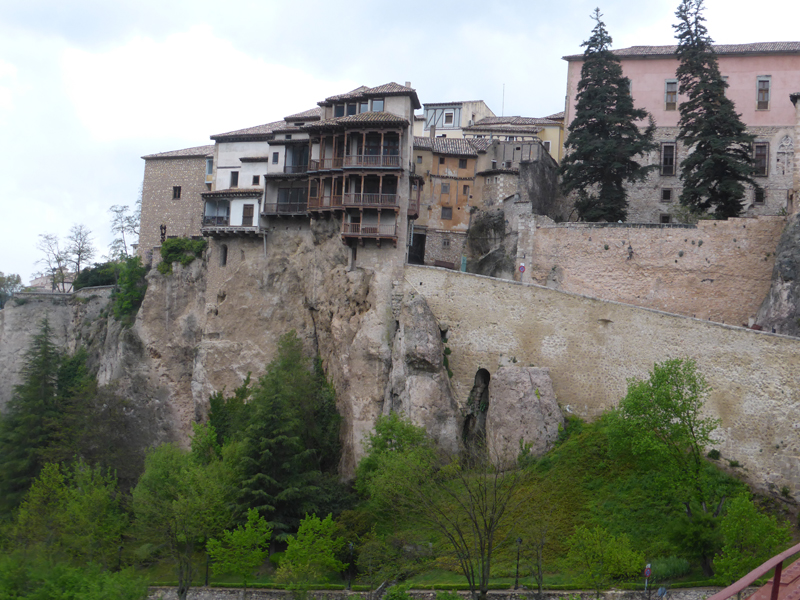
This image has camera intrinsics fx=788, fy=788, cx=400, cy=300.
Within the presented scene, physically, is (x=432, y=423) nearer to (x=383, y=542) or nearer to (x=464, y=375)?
(x=464, y=375)

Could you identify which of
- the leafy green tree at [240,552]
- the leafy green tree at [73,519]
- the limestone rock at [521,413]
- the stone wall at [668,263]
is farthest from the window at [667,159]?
the leafy green tree at [73,519]

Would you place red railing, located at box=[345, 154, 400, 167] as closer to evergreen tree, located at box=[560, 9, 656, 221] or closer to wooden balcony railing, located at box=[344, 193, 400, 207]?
wooden balcony railing, located at box=[344, 193, 400, 207]

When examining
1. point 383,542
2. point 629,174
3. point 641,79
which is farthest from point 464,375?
point 641,79

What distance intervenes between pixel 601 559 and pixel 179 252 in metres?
34.9

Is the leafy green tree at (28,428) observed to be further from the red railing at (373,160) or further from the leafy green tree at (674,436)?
the leafy green tree at (674,436)

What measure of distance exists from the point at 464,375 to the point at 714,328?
11214 millimetres

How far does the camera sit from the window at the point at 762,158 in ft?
157

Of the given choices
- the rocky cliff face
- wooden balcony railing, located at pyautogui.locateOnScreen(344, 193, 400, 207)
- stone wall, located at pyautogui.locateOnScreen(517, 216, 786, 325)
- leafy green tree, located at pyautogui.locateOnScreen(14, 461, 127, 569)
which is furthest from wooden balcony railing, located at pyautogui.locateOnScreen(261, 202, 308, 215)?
the rocky cliff face

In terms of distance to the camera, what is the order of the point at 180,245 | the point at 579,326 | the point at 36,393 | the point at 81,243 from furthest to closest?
the point at 81,243
the point at 180,245
the point at 36,393
the point at 579,326

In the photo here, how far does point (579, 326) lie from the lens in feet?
111

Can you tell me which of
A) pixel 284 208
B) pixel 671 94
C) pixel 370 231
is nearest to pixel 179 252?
pixel 284 208

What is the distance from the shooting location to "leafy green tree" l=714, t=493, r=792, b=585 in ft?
72.9

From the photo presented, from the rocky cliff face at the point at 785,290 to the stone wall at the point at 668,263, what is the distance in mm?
1126

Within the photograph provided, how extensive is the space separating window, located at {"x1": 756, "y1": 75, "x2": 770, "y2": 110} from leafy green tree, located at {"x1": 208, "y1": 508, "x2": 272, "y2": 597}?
39392 mm
